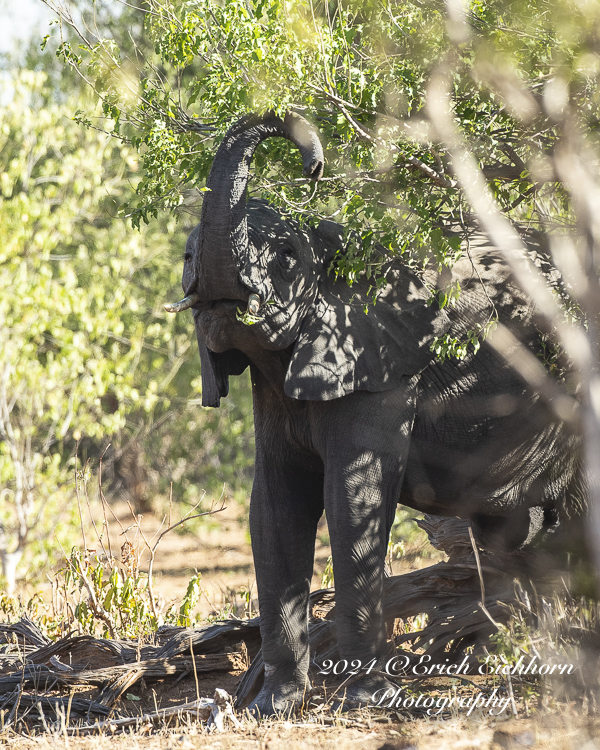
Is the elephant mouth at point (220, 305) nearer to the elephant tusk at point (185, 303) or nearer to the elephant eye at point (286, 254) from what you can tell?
the elephant tusk at point (185, 303)

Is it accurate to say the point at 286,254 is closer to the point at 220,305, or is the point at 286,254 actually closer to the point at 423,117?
the point at 220,305

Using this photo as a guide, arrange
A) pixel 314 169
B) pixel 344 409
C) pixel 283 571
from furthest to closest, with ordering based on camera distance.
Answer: pixel 283 571, pixel 344 409, pixel 314 169

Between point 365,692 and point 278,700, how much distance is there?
50 cm

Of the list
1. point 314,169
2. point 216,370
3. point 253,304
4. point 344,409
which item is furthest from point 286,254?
point 344,409

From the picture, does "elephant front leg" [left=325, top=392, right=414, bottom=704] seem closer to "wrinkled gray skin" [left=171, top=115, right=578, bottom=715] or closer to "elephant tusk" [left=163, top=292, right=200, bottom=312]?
"wrinkled gray skin" [left=171, top=115, right=578, bottom=715]

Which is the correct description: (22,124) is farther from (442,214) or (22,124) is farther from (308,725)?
(308,725)

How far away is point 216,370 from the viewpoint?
14.8 ft

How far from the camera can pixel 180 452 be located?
16.7 metres

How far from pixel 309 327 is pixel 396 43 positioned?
1516mm

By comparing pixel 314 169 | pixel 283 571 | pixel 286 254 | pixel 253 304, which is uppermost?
pixel 314 169

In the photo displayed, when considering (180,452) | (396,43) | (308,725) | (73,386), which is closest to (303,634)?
(308,725)

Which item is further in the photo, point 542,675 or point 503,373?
point 503,373

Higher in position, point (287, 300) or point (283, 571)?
point (287, 300)

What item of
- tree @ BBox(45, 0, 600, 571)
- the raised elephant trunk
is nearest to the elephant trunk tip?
the raised elephant trunk
